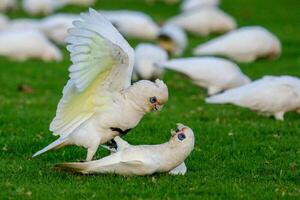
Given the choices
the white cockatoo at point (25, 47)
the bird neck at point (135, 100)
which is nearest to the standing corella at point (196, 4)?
the white cockatoo at point (25, 47)

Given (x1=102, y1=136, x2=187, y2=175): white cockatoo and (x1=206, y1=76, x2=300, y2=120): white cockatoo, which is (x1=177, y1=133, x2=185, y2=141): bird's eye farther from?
(x1=206, y1=76, x2=300, y2=120): white cockatoo

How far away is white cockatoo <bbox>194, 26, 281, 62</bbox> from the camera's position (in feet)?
58.9

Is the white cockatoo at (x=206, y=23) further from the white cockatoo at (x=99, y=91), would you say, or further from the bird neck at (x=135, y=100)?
the bird neck at (x=135, y=100)

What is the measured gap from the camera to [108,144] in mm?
7602

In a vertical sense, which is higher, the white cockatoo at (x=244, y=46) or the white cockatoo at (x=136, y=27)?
the white cockatoo at (x=244, y=46)

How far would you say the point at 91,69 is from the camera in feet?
Answer: 22.9

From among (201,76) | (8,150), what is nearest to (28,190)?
(8,150)

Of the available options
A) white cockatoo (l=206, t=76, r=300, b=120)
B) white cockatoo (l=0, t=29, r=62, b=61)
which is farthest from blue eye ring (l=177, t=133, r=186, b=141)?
white cockatoo (l=0, t=29, r=62, b=61)

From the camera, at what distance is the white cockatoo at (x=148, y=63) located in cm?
1531

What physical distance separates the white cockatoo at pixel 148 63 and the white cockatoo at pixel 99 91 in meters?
7.76

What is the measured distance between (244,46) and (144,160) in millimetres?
11165

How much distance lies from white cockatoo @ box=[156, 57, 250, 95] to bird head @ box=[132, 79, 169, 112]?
5961 millimetres

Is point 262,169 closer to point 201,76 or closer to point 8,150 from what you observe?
point 8,150

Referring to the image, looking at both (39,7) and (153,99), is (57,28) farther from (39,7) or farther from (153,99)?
(153,99)
